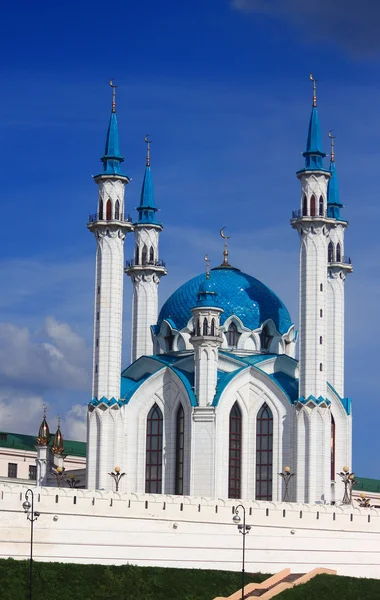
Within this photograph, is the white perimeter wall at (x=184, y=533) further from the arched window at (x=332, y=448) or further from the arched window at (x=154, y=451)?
the arched window at (x=154, y=451)

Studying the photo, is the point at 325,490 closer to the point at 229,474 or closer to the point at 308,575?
the point at 229,474

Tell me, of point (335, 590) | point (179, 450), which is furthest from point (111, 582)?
point (179, 450)

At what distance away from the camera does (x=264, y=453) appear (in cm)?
8962

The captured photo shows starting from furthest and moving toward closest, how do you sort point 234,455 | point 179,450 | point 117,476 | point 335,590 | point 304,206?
point 304,206
point 179,450
point 234,455
point 117,476
point 335,590

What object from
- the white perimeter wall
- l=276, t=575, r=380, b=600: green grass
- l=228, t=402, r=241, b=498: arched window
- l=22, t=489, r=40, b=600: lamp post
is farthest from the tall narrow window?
l=276, t=575, r=380, b=600: green grass

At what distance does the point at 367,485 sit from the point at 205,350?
34108 mm

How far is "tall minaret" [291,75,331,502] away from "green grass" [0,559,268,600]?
14.7 m

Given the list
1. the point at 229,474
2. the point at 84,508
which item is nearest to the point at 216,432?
the point at 229,474

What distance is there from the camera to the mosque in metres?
87.9

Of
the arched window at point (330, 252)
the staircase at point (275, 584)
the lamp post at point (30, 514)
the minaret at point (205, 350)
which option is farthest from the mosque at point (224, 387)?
the lamp post at point (30, 514)

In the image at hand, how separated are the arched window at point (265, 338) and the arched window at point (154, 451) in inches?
312

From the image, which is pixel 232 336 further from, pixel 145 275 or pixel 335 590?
pixel 335 590

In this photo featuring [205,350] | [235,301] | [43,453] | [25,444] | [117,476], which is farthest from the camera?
[25,444]

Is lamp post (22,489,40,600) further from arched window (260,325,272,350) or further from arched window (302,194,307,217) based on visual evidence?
arched window (302,194,307,217)
